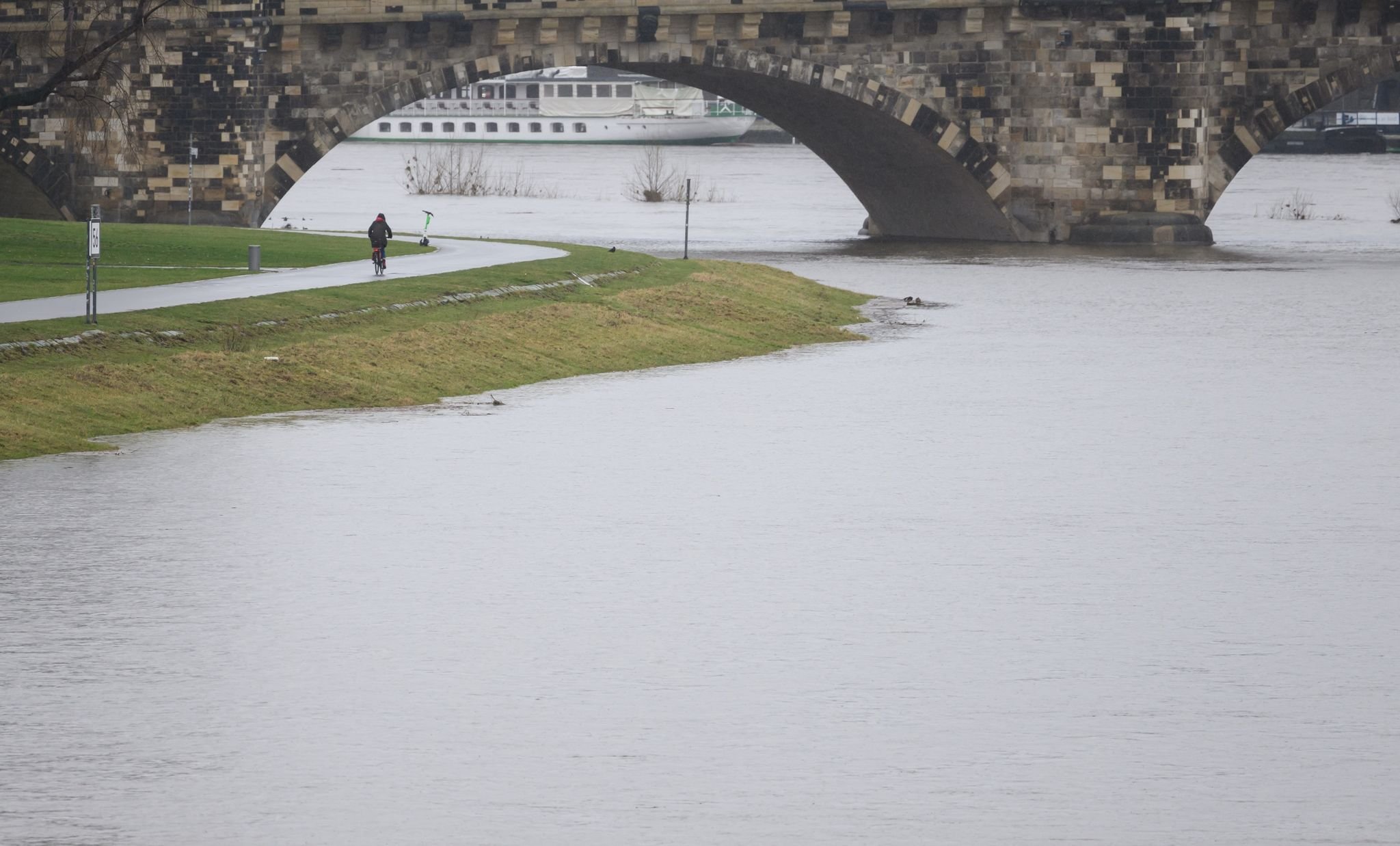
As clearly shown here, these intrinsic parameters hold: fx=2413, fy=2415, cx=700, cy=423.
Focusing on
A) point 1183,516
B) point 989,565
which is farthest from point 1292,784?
point 1183,516

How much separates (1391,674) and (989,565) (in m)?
4.39

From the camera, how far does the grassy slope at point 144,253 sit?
36.3 metres

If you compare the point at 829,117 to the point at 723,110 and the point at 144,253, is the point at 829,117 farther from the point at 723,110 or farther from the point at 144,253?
the point at 723,110

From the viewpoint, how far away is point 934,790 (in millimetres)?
13164

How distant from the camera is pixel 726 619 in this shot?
17.5 meters

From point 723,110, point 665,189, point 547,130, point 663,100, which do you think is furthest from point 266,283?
point 723,110

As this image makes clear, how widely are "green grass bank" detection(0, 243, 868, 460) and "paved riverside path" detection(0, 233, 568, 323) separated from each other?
23.7 inches

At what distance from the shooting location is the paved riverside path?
31250mm

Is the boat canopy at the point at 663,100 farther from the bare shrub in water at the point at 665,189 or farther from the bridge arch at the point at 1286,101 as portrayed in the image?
the bridge arch at the point at 1286,101

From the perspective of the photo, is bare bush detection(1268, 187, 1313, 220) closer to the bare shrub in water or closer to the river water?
the bare shrub in water

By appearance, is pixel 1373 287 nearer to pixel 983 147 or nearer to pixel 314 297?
pixel 983 147

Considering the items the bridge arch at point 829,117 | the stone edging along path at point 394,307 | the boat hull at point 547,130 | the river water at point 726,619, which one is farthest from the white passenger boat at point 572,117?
the river water at point 726,619

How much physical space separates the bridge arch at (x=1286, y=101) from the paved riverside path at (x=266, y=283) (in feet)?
77.9

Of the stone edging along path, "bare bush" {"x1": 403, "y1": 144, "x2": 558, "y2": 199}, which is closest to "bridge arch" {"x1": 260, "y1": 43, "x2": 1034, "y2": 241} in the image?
the stone edging along path
